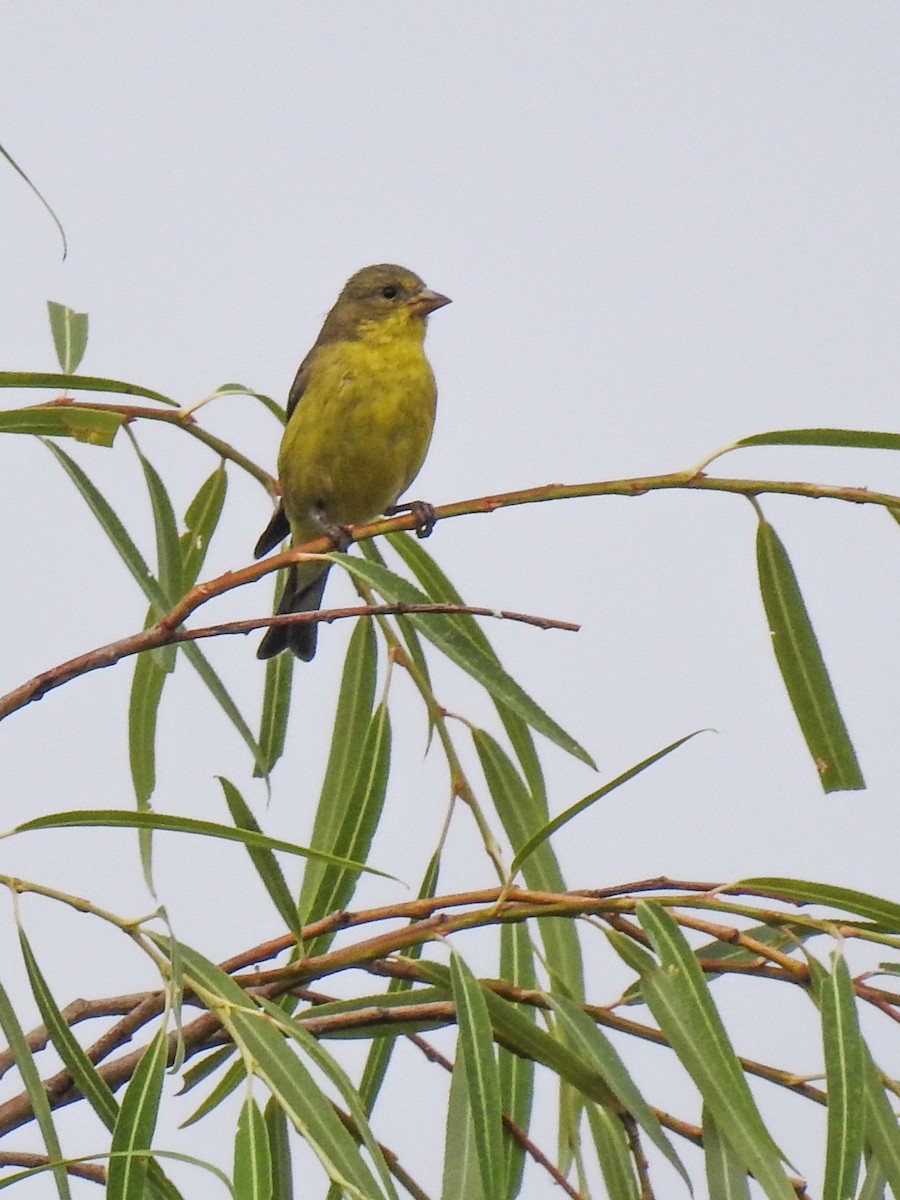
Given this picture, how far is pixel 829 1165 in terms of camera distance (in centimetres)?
167

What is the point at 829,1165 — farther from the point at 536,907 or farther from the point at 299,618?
the point at 299,618

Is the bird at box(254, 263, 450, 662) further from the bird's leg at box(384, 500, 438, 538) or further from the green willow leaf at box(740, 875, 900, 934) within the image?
the green willow leaf at box(740, 875, 900, 934)

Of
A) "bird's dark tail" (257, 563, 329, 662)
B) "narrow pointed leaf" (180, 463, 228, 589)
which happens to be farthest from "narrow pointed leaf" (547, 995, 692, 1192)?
"bird's dark tail" (257, 563, 329, 662)

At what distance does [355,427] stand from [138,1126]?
259 centimetres

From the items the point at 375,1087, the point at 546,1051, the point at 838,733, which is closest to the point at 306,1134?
the point at 546,1051

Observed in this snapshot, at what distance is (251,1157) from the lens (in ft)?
5.16

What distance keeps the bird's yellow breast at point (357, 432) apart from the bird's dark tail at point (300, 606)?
0.20m

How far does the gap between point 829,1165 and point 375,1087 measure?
2.62ft

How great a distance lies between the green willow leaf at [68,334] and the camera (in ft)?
8.11

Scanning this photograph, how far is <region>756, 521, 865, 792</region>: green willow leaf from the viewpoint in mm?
2141

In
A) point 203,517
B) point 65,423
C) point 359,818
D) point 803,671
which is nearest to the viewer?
point 65,423

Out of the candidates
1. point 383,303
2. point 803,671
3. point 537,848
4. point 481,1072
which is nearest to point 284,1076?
point 481,1072

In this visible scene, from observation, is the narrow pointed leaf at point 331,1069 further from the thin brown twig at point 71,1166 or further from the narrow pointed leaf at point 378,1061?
the narrow pointed leaf at point 378,1061

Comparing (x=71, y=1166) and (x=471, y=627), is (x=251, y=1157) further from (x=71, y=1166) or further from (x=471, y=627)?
(x=471, y=627)
